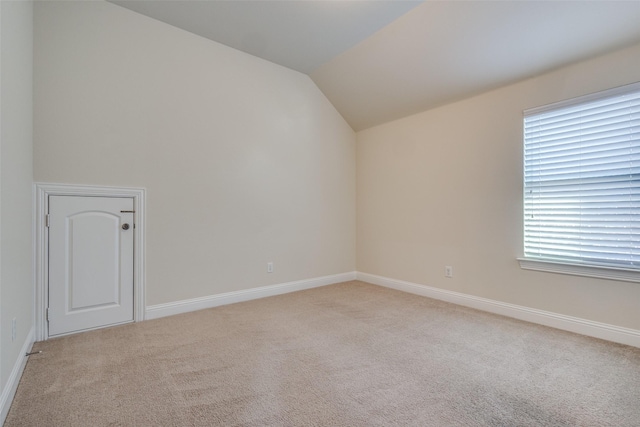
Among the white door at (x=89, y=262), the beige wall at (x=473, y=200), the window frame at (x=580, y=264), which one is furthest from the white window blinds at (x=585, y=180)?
the white door at (x=89, y=262)

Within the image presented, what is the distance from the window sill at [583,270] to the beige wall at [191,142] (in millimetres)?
2477

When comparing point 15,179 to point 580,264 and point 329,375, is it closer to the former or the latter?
point 329,375

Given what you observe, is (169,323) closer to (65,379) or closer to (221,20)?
(65,379)

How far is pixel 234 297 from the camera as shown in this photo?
3.48 metres

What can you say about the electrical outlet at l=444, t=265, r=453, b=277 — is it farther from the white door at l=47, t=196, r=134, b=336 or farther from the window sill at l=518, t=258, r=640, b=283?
the white door at l=47, t=196, r=134, b=336

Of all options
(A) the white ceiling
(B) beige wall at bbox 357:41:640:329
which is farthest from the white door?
(B) beige wall at bbox 357:41:640:329

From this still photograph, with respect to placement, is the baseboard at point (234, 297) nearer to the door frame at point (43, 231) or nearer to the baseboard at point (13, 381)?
the door frame at point (43, 231)

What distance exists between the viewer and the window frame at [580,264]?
2.34 metres

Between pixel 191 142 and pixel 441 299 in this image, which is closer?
pixel 191 142

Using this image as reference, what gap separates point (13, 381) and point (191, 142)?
7.57ft

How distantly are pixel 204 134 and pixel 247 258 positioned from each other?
4.98 ft

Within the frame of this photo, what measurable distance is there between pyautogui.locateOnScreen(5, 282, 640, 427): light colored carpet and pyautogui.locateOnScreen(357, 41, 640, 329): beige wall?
0.39m

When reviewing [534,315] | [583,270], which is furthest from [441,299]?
[583,270]

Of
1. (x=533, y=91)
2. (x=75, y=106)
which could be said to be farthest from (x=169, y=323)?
(x=533, y=91)
